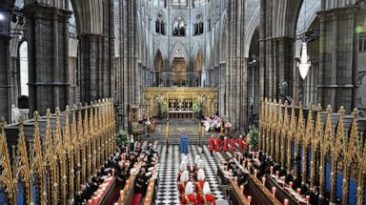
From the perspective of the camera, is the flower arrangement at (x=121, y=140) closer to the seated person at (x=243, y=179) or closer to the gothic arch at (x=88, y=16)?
the gothic arch at (x=88, y=16)

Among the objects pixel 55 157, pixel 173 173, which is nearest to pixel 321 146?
pixel 55 157

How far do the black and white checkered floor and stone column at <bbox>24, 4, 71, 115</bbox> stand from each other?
18.3ft

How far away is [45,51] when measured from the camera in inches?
451

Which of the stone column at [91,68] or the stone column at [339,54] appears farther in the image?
the stone column at [91,68]

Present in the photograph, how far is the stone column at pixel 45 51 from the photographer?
11086 millimetres

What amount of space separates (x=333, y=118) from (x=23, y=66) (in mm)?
28586

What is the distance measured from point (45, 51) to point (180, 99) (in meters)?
26.6

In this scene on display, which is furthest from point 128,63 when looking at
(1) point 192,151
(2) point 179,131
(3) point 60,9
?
(3) point 60,9

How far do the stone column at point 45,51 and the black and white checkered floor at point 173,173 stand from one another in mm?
5580

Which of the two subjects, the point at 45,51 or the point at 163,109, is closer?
the point at 45,51

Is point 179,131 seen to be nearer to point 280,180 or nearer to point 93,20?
point 93,20

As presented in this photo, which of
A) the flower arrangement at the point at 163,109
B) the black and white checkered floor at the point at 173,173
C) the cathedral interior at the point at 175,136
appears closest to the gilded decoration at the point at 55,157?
the cathedral interior at the point at 175,136

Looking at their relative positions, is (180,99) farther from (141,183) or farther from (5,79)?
(141,183)

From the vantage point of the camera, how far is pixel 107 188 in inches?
421
